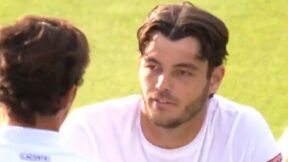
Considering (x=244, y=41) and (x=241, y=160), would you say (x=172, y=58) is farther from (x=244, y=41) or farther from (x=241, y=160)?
(x=244, y=41)

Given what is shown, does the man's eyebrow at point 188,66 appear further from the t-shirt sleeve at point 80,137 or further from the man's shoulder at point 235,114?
the t-shirt sleeve at point 80,137

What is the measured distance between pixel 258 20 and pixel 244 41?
395mm

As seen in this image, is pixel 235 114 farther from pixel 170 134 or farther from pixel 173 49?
pixel 173 49

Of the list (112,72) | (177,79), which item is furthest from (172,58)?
(112,72)

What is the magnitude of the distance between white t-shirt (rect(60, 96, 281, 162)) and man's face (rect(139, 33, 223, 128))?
19 cm

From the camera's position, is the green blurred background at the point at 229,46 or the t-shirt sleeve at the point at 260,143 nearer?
the t-shirt sleeve at the point at 260,143

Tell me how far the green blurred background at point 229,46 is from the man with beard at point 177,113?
8.14ft

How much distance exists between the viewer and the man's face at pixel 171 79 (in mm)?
4434

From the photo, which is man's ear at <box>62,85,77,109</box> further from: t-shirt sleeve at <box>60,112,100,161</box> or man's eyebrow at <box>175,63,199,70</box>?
t-shirt sleeve at <box>60,112,100,161</box>

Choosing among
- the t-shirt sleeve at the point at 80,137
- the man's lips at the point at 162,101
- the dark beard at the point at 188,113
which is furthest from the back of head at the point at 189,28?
the t-shirt sleeve at the point at 80,137

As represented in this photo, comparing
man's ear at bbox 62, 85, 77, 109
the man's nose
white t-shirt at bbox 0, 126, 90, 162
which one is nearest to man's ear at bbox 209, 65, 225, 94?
the man's nose

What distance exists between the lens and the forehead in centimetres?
448

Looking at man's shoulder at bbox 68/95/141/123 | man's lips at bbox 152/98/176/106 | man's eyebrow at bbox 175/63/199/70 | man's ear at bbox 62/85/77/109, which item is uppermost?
man's ear at bbox 62/85/77/109

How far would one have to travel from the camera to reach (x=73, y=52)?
3578mm
